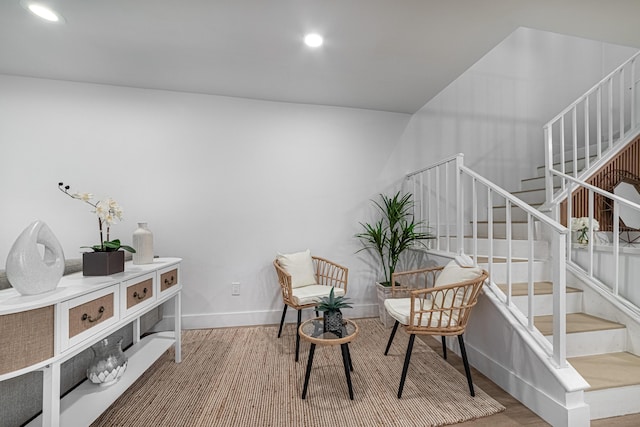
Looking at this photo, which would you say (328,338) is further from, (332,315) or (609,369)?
(609,369)

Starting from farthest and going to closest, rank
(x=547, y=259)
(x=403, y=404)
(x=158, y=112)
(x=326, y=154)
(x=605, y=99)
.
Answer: (x=605, y=99), (x=326, y=154), (x=158, y=112), (x=547, y=259), (x=403, y=404)

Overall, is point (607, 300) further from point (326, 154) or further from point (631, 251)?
point (326, 154)

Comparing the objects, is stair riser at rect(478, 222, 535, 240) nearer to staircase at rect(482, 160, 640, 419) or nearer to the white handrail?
staircase at rect(482, 160, 640, 419)

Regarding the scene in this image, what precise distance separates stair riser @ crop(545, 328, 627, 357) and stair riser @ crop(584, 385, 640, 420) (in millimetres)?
307

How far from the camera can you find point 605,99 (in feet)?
11.6

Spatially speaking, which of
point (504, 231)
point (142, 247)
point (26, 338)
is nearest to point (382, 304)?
point (504, 231)

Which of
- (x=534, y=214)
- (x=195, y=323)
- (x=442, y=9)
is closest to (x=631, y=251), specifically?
(x=534, y=214)

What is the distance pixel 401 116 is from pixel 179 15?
2.58 meters

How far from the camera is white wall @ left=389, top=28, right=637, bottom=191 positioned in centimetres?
371

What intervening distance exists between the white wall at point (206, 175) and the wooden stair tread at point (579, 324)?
166 centimetres

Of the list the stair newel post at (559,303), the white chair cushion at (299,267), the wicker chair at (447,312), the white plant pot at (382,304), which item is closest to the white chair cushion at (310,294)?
the white chair cushion at (299,267)

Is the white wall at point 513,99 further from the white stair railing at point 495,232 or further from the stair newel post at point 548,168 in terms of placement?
the stair newel post at point 548,168

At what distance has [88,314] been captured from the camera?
130cm

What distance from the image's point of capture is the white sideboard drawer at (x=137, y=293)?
1.58m
